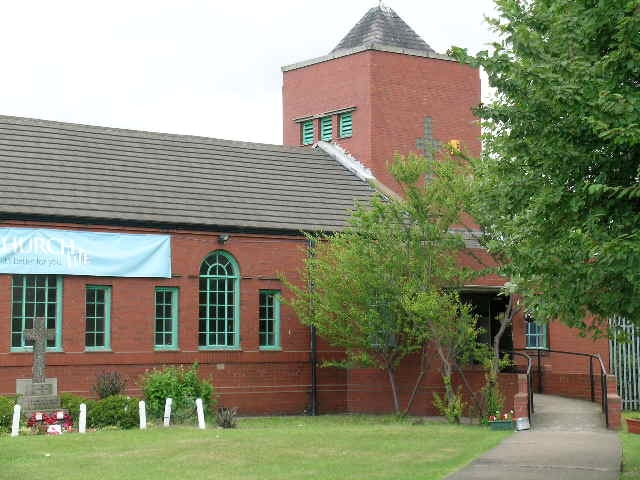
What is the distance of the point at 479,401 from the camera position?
26844 mm

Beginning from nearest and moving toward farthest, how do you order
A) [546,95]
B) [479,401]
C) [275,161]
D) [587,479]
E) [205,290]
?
[546,95]
[587,479]
[479,401]
[205,290]
[275,161]

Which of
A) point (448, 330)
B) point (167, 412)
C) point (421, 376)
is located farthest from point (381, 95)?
point (167, 412)

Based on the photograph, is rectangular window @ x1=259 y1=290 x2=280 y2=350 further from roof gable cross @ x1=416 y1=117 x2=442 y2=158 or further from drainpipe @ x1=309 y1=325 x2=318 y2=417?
roof gable cross @ x1=416 y1=117 x2=442 y2=158

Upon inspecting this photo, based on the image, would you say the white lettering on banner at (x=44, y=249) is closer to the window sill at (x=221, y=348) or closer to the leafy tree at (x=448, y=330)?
the window sill at (x=221, y=348)

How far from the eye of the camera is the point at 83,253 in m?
27.5

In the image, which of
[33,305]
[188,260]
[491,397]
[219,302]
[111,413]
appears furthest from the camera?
[219,302]

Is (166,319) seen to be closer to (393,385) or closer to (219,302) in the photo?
(219,302)

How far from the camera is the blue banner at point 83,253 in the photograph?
26547mm

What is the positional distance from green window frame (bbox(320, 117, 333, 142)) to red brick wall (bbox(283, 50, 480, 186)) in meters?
0.37

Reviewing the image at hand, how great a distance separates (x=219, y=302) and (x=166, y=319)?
156cm

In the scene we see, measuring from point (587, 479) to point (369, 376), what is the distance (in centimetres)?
1538

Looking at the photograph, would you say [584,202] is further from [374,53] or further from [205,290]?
[374,53]

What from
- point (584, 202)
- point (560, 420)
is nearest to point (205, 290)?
point (560, 420)

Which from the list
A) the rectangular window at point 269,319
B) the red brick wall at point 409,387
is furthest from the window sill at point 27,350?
the red brick wall at point 409,387
